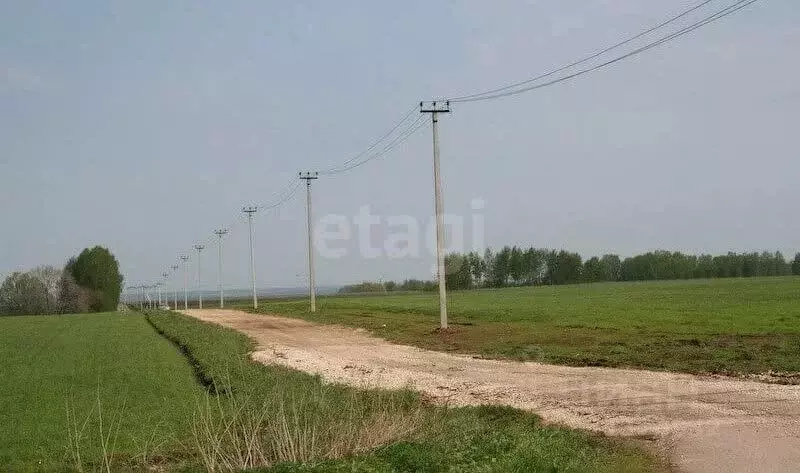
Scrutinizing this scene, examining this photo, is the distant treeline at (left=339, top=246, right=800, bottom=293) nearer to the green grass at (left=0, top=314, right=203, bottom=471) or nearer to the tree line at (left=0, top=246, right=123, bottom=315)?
the tree line at (left=0, top=246, right=123, bottom=315)

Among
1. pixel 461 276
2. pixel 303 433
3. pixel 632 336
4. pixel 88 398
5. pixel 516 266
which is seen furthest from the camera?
pixel 516 266

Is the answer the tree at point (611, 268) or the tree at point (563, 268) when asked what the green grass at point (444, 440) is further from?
the tree at point (611, 268)

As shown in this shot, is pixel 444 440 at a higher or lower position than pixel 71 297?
higher

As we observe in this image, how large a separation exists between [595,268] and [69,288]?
304 ft

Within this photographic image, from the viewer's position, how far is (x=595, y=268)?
145 meters

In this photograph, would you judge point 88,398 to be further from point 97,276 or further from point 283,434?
point 97,276

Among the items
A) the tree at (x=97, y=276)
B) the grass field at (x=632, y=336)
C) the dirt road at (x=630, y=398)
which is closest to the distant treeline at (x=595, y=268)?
the tree at (x=97, y=276)

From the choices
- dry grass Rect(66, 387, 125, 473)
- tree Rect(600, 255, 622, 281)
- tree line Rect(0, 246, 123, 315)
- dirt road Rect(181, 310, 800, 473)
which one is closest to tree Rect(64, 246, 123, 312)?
tree line Rect(0, 246, 123, 315)

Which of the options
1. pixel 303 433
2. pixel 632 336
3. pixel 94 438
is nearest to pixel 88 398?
pixel 94 438

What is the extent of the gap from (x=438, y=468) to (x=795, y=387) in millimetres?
8960

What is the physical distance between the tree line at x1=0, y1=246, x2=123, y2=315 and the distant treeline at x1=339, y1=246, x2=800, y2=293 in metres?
46.8

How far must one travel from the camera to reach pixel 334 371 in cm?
2122

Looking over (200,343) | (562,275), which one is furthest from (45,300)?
(200,343)

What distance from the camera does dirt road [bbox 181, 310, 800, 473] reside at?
10406mm
